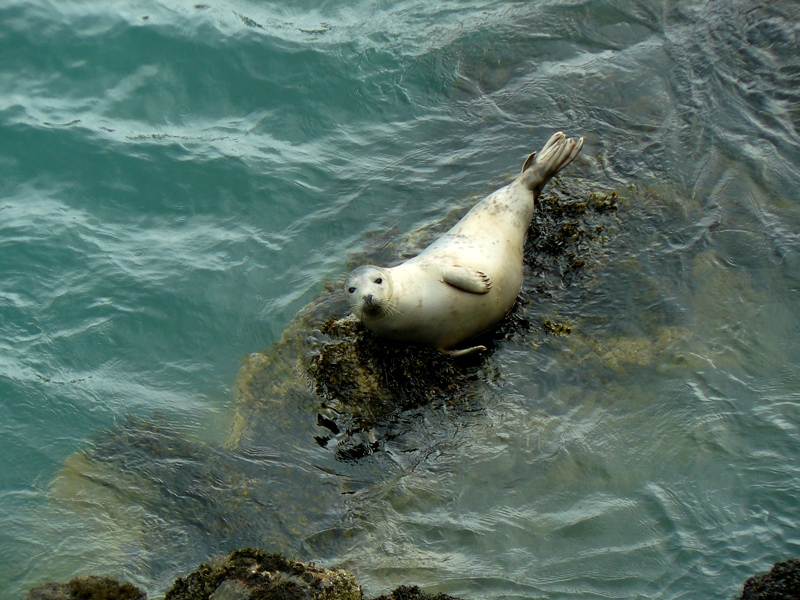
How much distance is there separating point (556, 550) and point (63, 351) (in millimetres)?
4370

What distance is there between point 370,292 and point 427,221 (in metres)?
1.99

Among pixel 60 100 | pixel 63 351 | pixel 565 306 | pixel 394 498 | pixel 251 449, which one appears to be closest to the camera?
pixel 394 498

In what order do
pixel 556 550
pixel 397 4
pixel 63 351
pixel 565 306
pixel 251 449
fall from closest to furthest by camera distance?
pixel 556 550 → pixel 251 449 → pixel 565 306 → pixel 63 351 → pixel 397 4

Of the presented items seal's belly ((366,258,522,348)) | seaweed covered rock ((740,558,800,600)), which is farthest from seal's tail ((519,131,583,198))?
seaweed covered rock ((740,558,800,600))

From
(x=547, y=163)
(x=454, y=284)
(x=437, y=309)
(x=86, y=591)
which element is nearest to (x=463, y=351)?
(x=437, y=309)

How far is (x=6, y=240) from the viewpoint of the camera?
7562mm

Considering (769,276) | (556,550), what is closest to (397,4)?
(769,276)

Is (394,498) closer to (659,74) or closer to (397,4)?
(659,74)

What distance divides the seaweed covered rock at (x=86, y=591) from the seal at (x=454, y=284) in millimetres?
2267

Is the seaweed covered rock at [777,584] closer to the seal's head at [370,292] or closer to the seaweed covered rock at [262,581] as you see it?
the seaweed covered rock at [262,581]

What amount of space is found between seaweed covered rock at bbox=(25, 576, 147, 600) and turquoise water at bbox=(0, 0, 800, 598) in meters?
0.35

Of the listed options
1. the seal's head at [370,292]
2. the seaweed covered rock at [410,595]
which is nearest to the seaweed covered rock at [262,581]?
the seaweed covered rock at [410,595]

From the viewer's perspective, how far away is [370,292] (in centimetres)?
534

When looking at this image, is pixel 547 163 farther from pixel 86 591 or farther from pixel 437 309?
pixel 86 591
